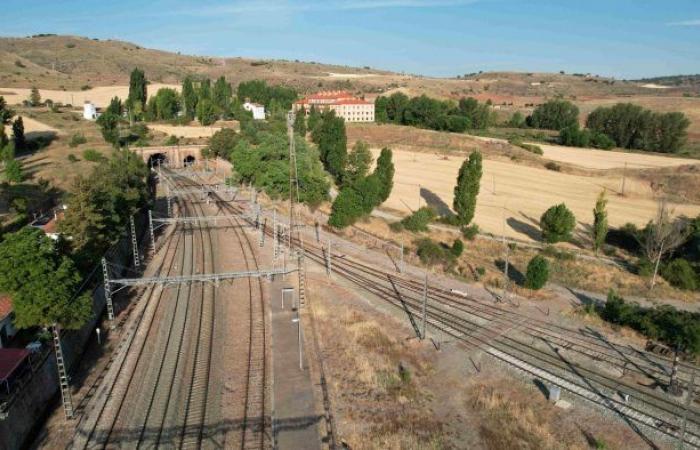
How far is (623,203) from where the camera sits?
198 feet

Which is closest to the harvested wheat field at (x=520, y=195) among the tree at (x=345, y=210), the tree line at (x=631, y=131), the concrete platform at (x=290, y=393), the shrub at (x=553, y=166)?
the shrub at (x=553, y=166)

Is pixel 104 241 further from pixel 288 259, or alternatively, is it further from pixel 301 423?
pixel 301 423

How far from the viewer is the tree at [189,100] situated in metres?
103

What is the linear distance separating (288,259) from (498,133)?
8533cm

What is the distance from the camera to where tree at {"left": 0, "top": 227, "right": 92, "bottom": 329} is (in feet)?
72.0

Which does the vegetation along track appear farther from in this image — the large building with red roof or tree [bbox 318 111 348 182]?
the large building with red roof

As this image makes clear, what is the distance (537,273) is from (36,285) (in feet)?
88.4

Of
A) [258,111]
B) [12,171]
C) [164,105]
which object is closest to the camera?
[12,171]

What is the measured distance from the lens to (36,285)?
2208 cm

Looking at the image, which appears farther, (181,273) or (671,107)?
(671,107)

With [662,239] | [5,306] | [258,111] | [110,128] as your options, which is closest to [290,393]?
[5,306]

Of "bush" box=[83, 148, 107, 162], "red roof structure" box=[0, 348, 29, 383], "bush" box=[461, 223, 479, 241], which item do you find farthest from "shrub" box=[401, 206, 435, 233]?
"bush" box=[83, 148, 107, 162]

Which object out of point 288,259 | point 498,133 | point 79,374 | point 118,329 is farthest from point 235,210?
Result: point 498,133

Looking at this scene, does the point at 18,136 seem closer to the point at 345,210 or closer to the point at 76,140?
the point at 76,140
